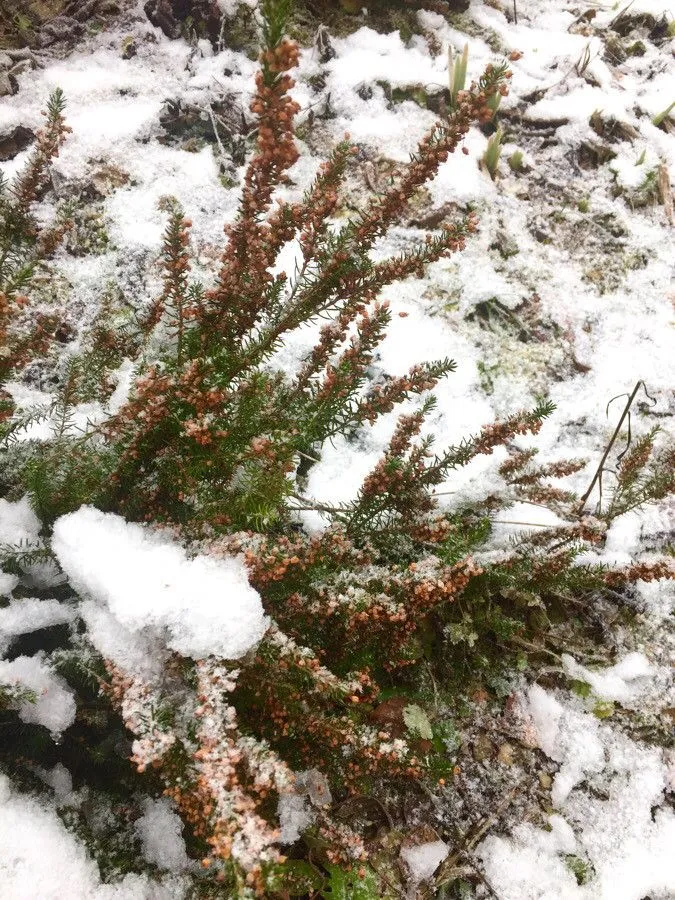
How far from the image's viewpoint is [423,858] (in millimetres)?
1854

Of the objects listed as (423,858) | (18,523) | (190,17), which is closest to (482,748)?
(423,858)

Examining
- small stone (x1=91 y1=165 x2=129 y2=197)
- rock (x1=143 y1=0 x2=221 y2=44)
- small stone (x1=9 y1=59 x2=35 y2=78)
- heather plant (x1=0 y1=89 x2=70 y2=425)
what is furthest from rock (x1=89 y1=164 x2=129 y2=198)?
heather plant (x1=0 y1=89 x2=70 y2=425)

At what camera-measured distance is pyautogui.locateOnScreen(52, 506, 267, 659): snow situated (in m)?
1.41

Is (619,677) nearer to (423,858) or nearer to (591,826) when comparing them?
(591,826)

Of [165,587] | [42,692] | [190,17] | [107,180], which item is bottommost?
[42,692]

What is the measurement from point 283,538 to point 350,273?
2.62 feet

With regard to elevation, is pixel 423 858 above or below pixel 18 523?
below

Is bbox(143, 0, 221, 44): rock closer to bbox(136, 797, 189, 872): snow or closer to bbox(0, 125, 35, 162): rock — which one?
bbox(0, 125, 35, 162): rock

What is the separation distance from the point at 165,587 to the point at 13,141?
283cm

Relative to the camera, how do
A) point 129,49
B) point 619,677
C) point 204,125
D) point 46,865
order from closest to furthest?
point 46,865 < point 619,677 < point 204,125 < point 129,49

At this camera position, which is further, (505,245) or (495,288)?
(505,245)

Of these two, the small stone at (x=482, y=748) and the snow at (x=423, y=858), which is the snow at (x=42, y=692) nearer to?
the snow at (x=423, y=858)

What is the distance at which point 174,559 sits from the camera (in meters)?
1.59

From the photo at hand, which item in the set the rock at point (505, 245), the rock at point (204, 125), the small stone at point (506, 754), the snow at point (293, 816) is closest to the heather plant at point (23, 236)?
the snow at point (293, 816)
